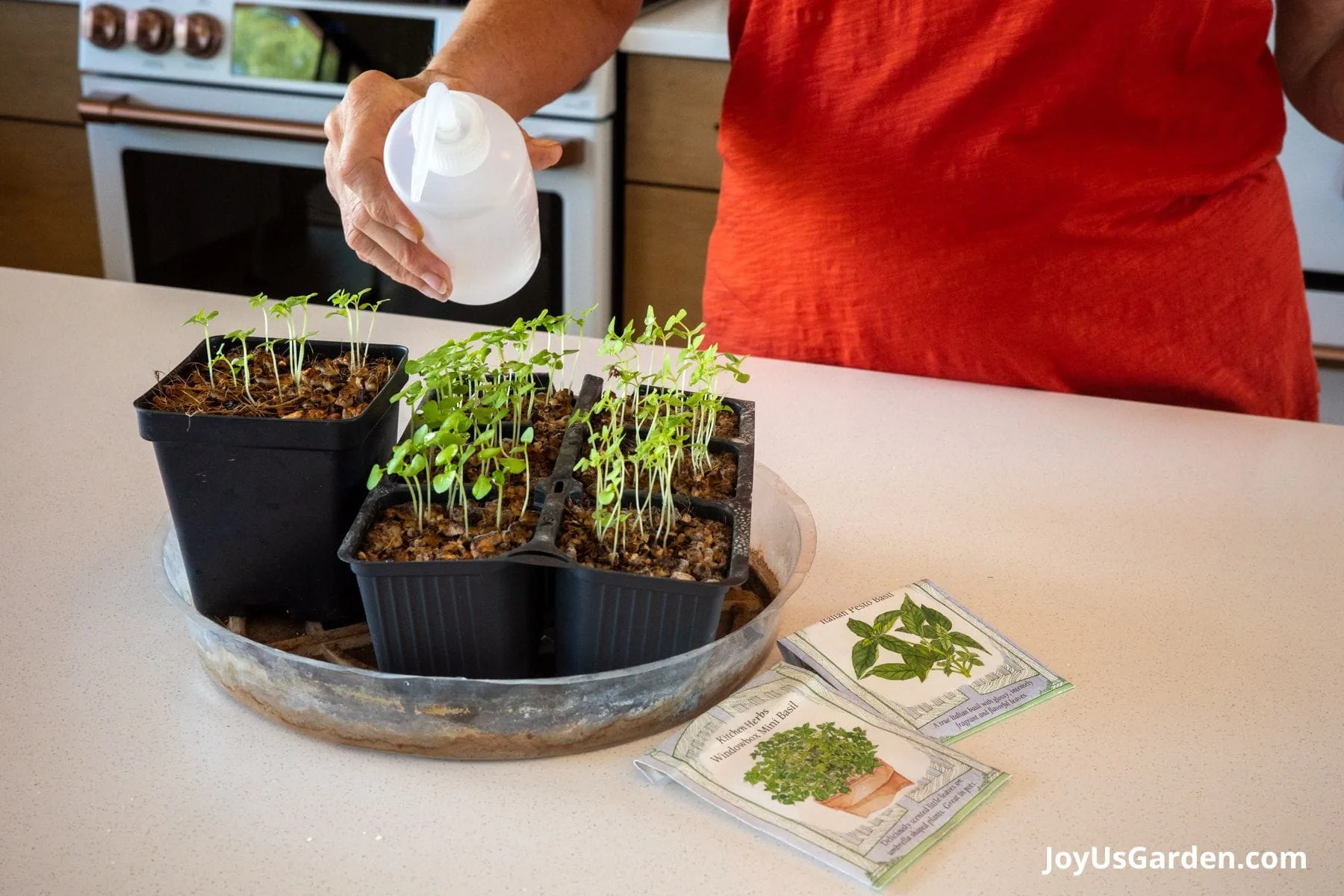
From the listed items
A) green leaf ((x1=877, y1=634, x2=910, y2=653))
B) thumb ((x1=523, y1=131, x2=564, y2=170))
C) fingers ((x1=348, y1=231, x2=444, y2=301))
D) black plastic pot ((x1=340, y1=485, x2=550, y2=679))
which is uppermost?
thumb ((x1=523, y1=131, x2=564, y2=170))

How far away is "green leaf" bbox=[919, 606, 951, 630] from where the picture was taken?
30.6 inches

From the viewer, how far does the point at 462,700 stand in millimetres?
637

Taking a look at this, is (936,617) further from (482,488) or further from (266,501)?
(266,501)

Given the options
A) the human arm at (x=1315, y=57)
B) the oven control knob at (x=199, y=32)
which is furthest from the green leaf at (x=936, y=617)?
the oven control knob at (x=199, y=32)

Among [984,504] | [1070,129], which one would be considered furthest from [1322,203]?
[984,504]

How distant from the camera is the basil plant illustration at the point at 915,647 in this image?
2.39 feet

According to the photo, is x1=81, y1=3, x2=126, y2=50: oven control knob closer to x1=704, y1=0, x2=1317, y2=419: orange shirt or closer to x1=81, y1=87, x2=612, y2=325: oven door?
x1=81, y1=87, x2=612, y2=325: oven door

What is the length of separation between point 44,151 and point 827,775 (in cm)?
250

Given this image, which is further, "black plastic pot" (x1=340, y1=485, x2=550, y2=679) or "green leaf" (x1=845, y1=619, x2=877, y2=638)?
"green leaf" (x1=845, y1=619, x2=877, y2=638)

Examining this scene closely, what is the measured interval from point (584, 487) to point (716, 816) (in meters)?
0.22

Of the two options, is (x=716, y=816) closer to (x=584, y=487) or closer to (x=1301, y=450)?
(x=584, y=487)

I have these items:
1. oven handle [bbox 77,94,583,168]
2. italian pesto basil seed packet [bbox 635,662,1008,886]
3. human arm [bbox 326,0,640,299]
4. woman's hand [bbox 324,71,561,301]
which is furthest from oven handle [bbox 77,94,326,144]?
italian pesto basil seed packet [bbox 635,662,1008,886]

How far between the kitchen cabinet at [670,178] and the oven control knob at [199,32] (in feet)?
2.63

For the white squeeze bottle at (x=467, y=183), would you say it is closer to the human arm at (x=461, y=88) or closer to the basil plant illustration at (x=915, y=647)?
the human arm at (x=461, y=88)
